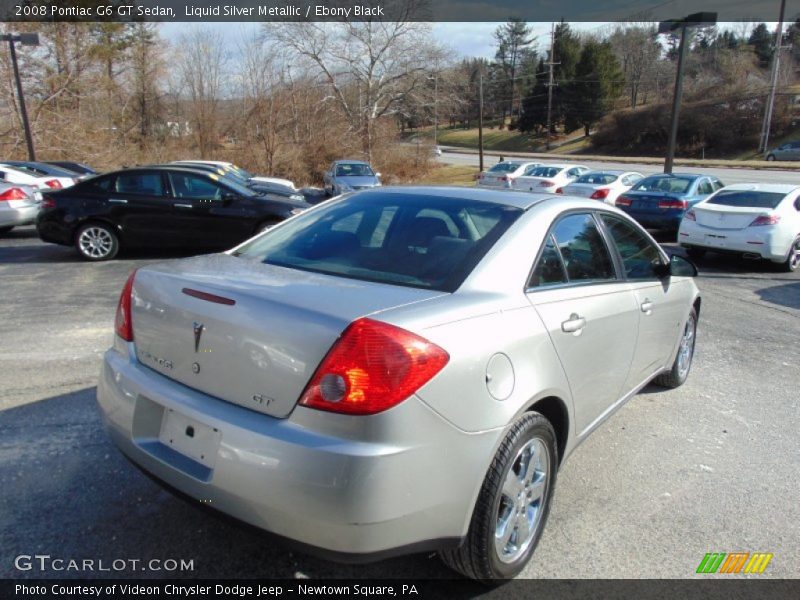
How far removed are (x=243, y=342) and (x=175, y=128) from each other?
3736cm

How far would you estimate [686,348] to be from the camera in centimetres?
469

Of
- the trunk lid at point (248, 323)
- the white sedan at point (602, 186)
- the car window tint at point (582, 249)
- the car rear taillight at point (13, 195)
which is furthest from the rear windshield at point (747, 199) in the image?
the car rear taillight at point (13, 195)

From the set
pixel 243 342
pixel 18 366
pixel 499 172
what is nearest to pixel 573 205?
pixel 243 342

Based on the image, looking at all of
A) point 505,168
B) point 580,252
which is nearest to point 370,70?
point 505,168

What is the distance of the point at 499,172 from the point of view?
24812 mm

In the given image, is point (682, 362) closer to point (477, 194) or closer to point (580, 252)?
point (580, 252)

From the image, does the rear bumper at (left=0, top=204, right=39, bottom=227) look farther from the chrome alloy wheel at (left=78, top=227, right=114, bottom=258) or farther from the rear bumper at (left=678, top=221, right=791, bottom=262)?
the rear bumper at (left=678, top=221, right=791, bottom=262)

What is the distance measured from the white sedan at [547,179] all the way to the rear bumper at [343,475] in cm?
1838

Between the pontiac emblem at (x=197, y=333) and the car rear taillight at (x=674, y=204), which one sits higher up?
the pontiac emblem at (x=197, y=333)

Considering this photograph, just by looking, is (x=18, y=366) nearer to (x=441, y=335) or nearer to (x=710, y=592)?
(x=441, y=335)

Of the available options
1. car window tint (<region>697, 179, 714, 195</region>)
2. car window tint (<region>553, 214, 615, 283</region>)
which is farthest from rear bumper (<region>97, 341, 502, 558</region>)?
car window tint (<region>697, 179, 714, 195</region>)

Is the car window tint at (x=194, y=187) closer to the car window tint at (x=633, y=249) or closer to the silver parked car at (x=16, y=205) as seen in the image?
the silver parked car at (x=16, y=205)

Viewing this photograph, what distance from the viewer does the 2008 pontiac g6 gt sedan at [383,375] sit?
1.94m

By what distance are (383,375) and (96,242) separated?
30.3 feet
